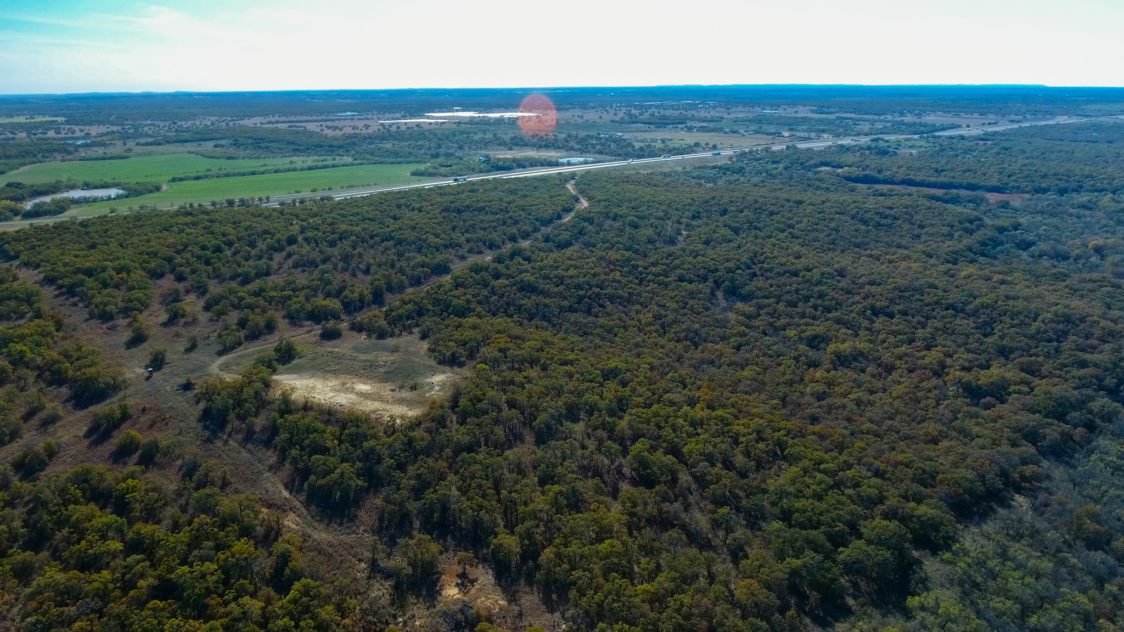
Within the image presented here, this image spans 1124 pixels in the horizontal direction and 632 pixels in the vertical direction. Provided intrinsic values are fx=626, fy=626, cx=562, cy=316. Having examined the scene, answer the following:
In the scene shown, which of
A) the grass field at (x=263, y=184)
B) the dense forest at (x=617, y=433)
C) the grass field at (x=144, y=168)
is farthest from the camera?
the grass field at (x=144, y=168)

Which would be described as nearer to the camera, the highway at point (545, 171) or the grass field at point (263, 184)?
the grass field at point (263, 184)

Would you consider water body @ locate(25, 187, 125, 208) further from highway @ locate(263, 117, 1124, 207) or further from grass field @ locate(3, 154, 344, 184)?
highway @ locate(263, 117, 1124, 207)

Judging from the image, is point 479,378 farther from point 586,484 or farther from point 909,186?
point 909,186

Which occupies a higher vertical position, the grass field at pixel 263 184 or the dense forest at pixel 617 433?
the grass field at pixel 263 184

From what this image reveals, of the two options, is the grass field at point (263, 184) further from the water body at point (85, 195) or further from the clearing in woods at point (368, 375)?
the clearing in woods at point (368, 375)

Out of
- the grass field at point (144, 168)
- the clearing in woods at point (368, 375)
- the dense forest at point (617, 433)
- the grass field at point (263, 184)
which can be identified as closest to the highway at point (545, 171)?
the grass field at point (263, 184)

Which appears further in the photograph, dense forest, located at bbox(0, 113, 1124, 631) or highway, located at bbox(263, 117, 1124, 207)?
highway, located at bbox(263, 117, 1124, 207)

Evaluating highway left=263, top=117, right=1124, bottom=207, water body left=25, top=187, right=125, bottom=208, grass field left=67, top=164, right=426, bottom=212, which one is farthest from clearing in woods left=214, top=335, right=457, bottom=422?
water body left=25, top=187, right=125, bottom=208

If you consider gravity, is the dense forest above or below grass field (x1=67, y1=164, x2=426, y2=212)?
below

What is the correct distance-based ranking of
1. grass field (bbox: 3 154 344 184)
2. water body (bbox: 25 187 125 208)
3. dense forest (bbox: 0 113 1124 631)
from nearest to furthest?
1. dense forest (bbox: 0 113 1124 631)
2. water body (bbox: 25 187 125 208)
3. grass field (bbox: 3 154 344 184)
